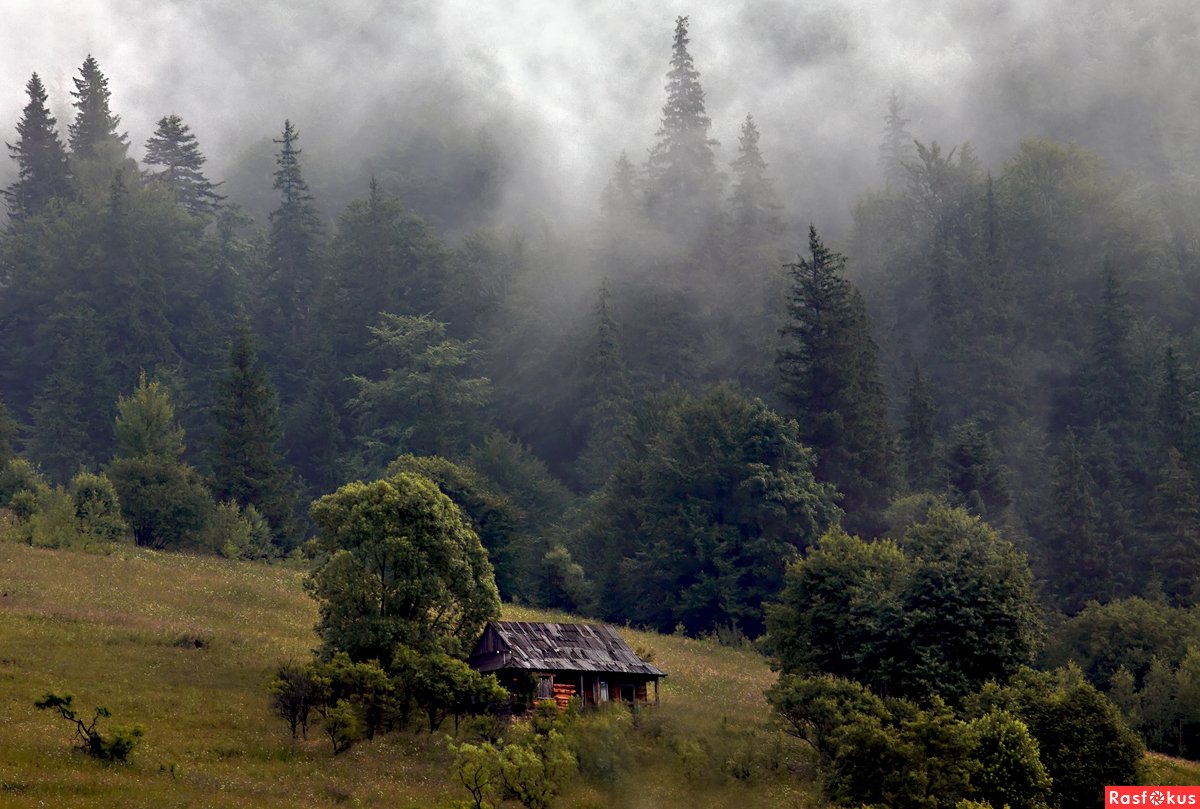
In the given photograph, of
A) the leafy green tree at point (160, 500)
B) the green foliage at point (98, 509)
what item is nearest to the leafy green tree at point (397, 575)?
the green foliage at point (98, 509)

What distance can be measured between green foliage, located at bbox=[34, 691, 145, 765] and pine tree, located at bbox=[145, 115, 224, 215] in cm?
11632

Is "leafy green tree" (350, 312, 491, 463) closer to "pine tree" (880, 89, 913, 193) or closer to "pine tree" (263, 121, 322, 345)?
"pine tree" (263, 121, 322, 345)

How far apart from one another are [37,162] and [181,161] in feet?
52.4

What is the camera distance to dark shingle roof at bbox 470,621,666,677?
183 feet

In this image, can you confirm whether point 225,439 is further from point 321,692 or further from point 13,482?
point 321,692

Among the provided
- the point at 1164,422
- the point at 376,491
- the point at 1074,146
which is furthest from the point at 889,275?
the point at 376,491

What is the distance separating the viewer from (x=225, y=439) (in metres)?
95.6

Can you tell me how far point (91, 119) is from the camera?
147750mm

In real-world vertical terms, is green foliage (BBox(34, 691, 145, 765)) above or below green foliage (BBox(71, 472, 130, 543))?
below

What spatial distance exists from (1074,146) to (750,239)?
1242 inches

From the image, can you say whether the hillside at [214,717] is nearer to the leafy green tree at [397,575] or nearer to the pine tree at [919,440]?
the leafy green tree at [397,575]

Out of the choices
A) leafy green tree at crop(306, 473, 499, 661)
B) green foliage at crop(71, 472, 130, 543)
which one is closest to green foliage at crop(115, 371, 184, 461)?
green foliage at crop(71, 472, 130, 543)

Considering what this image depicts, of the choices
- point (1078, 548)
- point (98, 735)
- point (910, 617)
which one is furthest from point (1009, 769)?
point (1078, 548)

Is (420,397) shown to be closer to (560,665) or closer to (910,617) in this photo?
(560,665)
